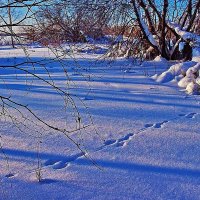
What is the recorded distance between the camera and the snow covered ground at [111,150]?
2.35m

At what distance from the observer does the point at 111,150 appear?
311cm

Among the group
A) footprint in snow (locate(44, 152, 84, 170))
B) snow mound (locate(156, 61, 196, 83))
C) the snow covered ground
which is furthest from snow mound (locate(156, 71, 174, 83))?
footprint in snow (locate(44, 152, 84, 170))

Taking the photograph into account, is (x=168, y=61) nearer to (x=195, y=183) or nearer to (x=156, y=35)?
(x=156, y=35)

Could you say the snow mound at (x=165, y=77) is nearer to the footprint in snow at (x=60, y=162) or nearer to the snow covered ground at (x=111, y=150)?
the snow covered ground at (x=111, y=150)

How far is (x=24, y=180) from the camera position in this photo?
2.50m

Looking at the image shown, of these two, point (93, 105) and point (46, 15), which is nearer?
point (46, 15)

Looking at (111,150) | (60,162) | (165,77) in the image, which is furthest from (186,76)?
(60,162)

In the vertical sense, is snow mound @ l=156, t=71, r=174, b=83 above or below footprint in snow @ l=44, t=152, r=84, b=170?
above

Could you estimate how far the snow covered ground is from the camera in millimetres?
2348

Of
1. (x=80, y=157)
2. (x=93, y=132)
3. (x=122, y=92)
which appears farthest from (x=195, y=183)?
(x=122, y=92)

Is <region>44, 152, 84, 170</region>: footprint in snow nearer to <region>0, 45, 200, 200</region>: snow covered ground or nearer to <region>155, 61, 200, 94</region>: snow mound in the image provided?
<region>0, 45, 200, 200</region>: snow covered ground

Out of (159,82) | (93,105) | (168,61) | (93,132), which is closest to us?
(93,132)

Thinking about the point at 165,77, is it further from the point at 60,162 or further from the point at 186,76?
the point at 60,162

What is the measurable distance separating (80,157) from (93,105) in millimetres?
2044
